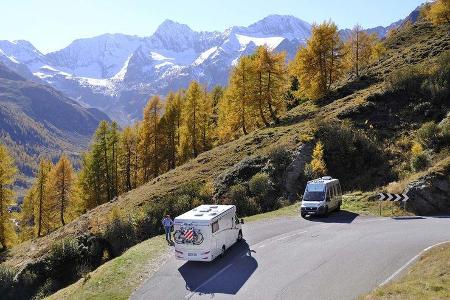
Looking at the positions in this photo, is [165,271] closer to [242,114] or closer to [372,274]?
[372,274]

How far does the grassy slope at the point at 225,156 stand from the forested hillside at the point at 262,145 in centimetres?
28

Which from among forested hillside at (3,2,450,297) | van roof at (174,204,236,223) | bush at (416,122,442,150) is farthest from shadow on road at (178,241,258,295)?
bush at (416,122,442,150)

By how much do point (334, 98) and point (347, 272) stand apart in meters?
49.3

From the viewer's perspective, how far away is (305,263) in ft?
78.7

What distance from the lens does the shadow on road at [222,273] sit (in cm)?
2197

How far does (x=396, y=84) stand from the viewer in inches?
2183

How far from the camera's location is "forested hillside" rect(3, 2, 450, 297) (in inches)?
1609

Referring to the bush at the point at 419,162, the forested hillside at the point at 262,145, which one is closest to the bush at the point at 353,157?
the forested hillside at the point at 262,145

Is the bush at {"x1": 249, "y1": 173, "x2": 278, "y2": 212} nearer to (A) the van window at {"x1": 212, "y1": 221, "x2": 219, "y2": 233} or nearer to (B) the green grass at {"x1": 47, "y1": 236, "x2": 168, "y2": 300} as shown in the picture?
(B) the green grass at {"x1": 47, "y1": 236, "x2": 168, "y2": 300}

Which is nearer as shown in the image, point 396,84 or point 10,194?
point 396,84

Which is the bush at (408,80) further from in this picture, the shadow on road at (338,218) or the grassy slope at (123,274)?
the shadow on road at (338,218)

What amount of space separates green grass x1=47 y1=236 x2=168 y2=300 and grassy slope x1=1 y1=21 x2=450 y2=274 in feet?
43.1

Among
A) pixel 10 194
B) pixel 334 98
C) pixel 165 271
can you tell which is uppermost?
pixel 334 98

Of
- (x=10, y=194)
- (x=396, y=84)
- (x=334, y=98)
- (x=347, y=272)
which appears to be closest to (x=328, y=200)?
(x=347, y=272)
